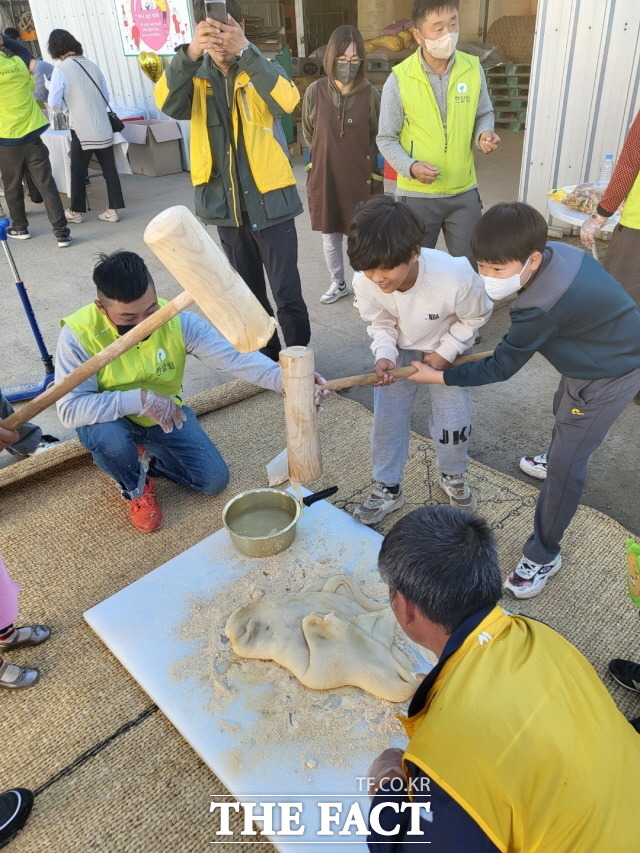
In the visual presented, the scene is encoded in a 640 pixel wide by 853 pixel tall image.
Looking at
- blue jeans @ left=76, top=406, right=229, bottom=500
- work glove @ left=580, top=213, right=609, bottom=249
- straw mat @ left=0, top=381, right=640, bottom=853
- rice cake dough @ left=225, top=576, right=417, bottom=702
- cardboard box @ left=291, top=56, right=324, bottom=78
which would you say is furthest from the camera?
cardboard box @ left=291, top=56, right=324, bottom=78

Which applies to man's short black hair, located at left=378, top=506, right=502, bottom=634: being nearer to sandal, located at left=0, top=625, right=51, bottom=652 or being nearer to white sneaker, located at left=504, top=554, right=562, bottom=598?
white sneaker, located at left=504, top=554, right=562, bottom=598

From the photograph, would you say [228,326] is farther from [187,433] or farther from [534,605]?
[534,605]

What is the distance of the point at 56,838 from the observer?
5.17 feet

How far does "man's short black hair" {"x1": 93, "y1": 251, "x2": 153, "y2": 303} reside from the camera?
2104 mm

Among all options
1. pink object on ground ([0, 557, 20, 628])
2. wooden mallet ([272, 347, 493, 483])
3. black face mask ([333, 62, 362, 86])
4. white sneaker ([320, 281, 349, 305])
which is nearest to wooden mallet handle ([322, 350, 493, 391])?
wooden mallet ([272, 347, 493, 483])

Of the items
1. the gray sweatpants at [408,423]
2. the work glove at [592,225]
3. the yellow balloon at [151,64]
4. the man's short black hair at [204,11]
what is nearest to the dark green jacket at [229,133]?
the man's short black hair at [204,11]

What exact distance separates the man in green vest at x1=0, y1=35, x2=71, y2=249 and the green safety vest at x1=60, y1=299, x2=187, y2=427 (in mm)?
4311

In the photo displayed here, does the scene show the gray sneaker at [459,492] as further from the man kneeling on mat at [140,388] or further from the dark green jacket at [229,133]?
the dark green jacket at [229,133]

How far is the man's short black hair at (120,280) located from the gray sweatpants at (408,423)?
3.22 feet

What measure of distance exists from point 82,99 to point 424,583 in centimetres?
667

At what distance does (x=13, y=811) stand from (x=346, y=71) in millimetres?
3871

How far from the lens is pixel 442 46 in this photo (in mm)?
3090

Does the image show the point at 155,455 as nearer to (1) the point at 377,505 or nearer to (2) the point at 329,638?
(1) the point at 377,505

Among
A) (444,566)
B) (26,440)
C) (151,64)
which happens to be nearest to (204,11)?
(26,440)
